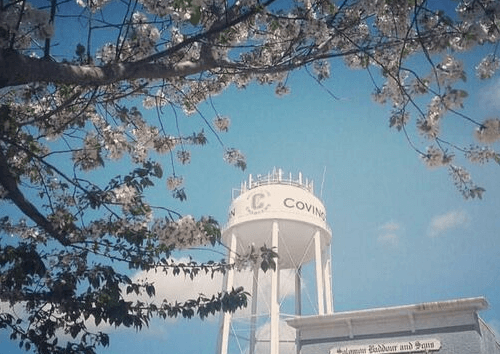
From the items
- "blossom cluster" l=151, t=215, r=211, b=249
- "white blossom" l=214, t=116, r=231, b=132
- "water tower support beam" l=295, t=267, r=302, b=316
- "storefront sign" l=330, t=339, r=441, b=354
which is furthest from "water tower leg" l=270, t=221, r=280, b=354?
"blossom cluster" l=151, t=215, r=211, b=249

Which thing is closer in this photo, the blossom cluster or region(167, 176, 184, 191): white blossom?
the blossom cluster

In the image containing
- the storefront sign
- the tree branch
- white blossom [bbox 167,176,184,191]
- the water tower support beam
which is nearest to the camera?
the tree branch

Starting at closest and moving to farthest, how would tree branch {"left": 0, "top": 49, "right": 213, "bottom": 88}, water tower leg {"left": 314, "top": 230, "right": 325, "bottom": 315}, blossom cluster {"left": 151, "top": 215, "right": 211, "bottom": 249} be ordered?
tree branch {"left": 0, "top": 49, "right": 213, "bottom": 88} < blossom cluster {"left": 151, "top": 215, "right": 211, "bottom": 249} < water tower leg {"left": 314, "top": 230, "right": 325, "bottom": 315}

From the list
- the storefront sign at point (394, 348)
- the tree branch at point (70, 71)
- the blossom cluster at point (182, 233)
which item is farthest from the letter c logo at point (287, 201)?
the tree branch at point (70, 71)

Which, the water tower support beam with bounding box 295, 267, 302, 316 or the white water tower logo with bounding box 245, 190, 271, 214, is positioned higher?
the white water tower logo with bounding box 245, 190, 271, 214

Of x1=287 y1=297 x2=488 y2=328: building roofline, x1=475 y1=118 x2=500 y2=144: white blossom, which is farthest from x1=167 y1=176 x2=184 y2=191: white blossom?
x1=287 y1=297 x2=488 y2=328: building roofline

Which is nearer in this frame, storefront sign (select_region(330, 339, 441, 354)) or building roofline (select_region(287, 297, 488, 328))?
building roofline (select_region(287, 297, 488, 328))

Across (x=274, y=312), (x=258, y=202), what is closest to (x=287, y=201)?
(x=258, y=202)

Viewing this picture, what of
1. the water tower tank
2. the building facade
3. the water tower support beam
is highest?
the water tower tank

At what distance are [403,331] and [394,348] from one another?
22.6 inches

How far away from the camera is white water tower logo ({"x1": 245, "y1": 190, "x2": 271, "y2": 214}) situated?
21062 mm

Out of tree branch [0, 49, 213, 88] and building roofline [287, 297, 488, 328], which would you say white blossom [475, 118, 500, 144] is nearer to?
tree branch [0, 49, 213, 88]

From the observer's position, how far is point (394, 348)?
13336 millimetres

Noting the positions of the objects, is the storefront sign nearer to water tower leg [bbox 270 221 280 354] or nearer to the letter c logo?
water tower leg [bbox 270 221 280 354]
